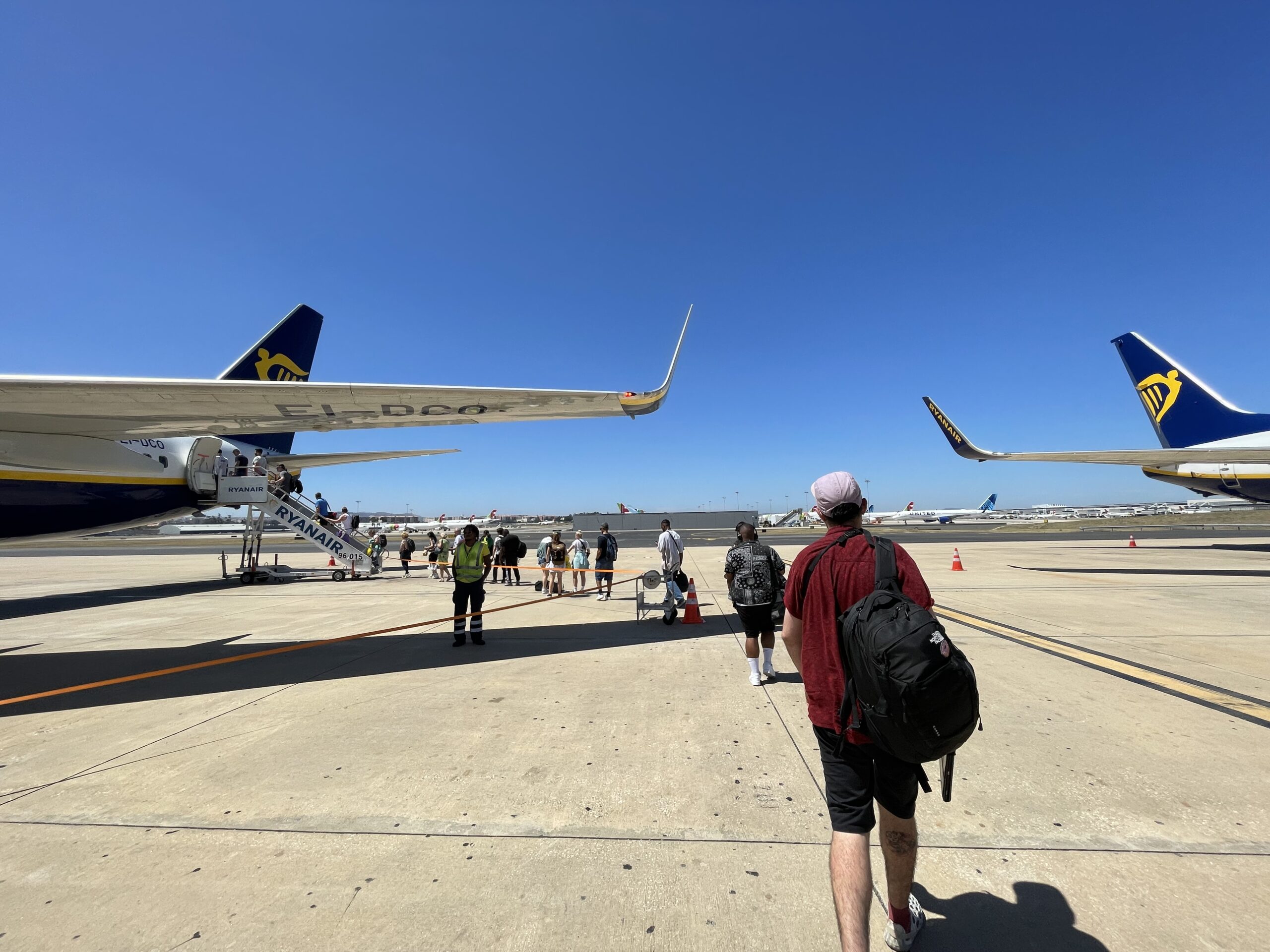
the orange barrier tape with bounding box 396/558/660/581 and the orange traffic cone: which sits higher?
the orange barrier tape with bounding box 396/558/660/581

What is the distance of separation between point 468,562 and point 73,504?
9319 mm

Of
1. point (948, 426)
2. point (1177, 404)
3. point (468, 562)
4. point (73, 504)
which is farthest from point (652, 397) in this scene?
point (1177, 404)

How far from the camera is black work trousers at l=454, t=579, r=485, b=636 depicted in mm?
7082

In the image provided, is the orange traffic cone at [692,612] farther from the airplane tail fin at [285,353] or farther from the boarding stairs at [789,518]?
the boarding stairs at [789,518]

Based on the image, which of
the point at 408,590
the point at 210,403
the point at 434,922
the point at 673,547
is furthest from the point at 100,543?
the point at 434,922

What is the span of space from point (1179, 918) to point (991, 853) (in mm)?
662

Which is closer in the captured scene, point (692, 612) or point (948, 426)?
point (692, 612)

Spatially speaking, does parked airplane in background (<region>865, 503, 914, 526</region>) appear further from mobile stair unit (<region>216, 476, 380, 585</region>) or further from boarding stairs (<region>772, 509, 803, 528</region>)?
mobile stair unit (<region>216, 476, 380, 585</region>)

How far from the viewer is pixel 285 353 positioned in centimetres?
1538

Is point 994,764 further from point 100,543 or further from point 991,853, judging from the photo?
point 100,543

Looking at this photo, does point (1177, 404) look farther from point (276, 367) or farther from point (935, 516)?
point (935, 516)

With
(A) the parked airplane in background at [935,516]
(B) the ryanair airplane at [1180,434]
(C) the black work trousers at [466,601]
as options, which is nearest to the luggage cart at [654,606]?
(C) the black work trousers at [466,601]

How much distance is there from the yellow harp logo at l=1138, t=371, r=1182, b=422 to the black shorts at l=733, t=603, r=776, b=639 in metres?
27.4

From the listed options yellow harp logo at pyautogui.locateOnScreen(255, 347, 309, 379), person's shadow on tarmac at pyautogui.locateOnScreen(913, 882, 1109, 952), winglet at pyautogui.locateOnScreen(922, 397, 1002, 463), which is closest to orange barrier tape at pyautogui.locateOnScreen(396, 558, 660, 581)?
person's shadow on tarmac at pyautogui.locateOnScreen(913, 882, 1109, 952)
